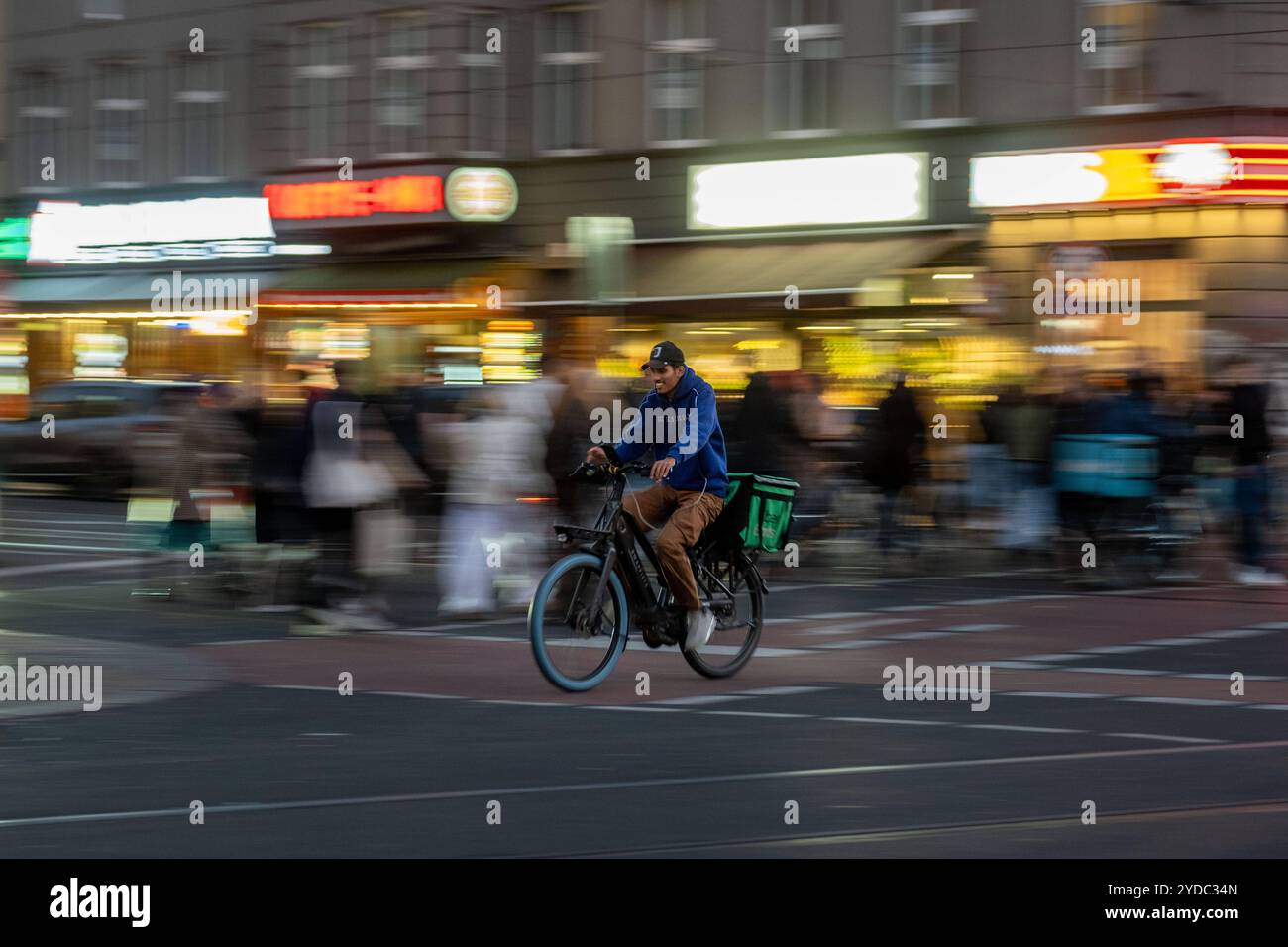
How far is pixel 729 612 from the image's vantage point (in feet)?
38.4

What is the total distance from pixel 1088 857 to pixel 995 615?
863cm

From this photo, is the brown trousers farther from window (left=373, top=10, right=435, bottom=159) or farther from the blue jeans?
window (left=373, top=10, right=435, bottom=159)

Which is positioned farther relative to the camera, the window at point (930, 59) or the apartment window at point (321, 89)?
the apartment window at point (321, 89)

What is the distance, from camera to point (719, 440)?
1157 cm

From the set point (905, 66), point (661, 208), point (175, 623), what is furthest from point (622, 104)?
point (175, 623)

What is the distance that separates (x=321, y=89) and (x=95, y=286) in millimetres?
7755

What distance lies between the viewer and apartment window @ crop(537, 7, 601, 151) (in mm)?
33219

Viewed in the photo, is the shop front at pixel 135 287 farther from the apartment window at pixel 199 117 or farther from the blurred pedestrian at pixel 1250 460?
the blurred pedestrian at pixel 1250 460

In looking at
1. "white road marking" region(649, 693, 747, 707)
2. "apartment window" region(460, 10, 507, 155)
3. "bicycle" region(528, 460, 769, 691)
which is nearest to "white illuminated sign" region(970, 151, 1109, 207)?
"apartment window" region(460, 10, 507, 155)

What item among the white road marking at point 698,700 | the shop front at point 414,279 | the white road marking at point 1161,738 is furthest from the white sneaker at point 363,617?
the shop front at point 414,279

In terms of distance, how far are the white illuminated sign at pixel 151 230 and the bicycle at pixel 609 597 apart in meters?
27.7

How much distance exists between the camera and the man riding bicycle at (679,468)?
36.2 feet

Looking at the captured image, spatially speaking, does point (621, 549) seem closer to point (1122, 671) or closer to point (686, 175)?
point (1122, 671)
